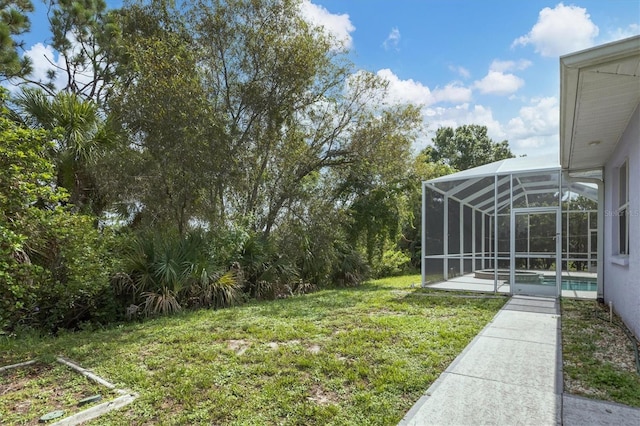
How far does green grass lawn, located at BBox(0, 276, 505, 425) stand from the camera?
9.17ft

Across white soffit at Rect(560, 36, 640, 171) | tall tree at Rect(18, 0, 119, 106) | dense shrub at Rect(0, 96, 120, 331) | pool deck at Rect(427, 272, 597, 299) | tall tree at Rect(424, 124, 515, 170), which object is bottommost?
pool deck at Rect(427, 272, 597, 299)

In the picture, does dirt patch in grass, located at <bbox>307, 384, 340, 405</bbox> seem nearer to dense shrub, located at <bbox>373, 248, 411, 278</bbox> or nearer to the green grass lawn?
the green grass lawn

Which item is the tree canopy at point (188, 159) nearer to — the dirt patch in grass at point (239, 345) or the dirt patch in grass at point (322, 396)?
the dirt patch in grass at point (239, 345)

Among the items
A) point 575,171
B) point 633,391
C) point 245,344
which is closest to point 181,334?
point 245,344

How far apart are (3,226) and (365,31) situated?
9.81m

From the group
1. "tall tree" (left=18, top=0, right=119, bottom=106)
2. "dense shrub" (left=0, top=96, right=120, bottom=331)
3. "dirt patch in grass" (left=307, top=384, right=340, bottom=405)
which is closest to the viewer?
"dirt patch in grass" (left=307, top=384, right=340, bottom=405)

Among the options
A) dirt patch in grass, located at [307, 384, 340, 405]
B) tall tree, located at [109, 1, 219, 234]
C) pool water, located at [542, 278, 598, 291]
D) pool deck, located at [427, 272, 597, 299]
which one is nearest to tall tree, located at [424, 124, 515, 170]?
pool deck, located at [427, 272, 597, 299]

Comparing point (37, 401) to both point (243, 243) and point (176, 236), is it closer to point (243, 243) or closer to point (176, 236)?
point (176, 236)

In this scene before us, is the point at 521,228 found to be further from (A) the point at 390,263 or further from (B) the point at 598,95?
(A) the point at 390,263

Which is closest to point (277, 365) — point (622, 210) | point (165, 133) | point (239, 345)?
point (239, 345)

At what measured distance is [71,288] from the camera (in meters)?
5.20

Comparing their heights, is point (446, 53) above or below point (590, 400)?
above

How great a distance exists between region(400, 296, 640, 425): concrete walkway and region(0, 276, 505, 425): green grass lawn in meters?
0.16

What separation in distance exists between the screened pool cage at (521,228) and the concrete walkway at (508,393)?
458 centimetres
